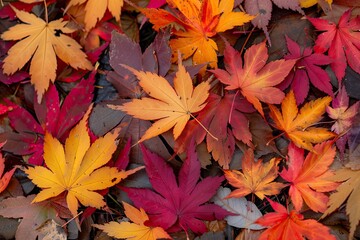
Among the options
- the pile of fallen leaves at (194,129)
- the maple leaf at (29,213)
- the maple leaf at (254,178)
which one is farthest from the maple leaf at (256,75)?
the maple leaf at (29,213)

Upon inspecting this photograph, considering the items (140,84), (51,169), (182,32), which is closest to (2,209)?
(51,169)

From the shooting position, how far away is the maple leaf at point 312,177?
1058 mm

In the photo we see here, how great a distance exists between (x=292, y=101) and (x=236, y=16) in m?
0.26

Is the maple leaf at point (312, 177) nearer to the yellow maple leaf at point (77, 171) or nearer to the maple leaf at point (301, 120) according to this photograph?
the maple leaf at point (301, 120)

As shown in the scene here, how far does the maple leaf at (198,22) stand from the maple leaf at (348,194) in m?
0.42

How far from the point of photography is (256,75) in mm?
1066

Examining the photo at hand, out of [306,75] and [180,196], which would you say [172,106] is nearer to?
[180,196]

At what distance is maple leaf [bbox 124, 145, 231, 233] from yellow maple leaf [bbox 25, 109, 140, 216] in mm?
63

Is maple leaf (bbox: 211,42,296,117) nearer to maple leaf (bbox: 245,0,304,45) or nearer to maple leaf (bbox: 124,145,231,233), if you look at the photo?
maple leaf (bbox: 245,0,304,45)

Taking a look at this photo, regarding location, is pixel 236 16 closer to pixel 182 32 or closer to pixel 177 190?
pixel 182 32

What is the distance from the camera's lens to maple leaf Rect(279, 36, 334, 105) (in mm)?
1096

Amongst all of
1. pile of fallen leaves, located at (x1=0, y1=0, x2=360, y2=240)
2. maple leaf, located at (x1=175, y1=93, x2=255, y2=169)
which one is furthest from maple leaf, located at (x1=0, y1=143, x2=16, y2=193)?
maple leaf, located at (x1=175, y1=93, x2=255, y2=169)

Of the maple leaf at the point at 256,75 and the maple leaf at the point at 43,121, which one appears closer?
the maple leaf at the point at 256,75

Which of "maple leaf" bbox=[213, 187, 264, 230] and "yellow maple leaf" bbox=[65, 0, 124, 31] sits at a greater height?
"yellow maple leaf" bbox=[65, 0, 124, 31]
